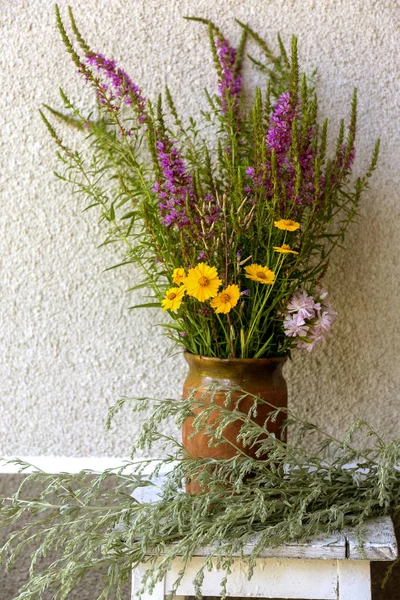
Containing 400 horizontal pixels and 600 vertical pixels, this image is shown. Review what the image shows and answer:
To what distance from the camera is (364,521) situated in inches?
44.5

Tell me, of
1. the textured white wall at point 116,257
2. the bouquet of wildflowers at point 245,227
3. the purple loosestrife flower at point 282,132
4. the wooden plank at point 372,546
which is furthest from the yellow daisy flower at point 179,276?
the wooden plank at point 372,546

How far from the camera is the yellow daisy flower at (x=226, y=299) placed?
3.67ft

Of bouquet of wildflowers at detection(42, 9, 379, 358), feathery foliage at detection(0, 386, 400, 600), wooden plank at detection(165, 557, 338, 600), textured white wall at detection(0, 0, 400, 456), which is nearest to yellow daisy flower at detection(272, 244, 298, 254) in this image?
bouquet of wildflowers at detection(42, 9, 379, 358)

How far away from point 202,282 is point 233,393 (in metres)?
0.20

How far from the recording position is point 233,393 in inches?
46.3

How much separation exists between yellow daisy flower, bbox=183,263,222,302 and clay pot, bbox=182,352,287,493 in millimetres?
136

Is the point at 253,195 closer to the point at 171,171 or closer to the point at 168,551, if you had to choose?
the point at 171,171

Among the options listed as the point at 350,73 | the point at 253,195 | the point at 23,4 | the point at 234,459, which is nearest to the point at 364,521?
the point at 234,459

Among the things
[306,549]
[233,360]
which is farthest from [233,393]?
[306,549]

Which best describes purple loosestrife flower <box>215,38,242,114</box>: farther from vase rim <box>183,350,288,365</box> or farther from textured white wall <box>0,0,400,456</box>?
vase rim <box>183,350,288,365</box>

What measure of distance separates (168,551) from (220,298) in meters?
0.39

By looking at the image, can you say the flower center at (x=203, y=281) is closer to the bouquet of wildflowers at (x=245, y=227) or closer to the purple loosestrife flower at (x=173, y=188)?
the bouquet of wildflowers at (x=245, y=227)

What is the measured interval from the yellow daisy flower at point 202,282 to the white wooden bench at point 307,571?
1.28 feet

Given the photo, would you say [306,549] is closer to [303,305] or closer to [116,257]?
[303,305]
